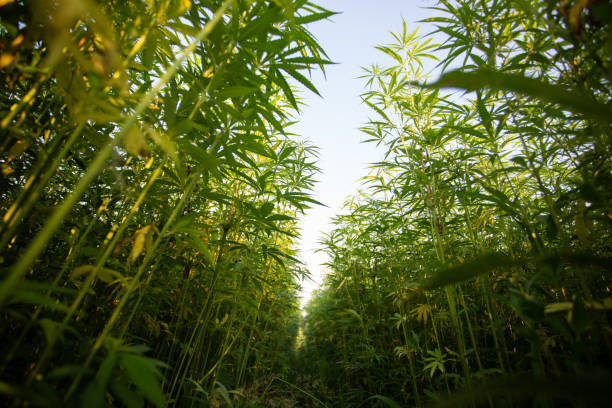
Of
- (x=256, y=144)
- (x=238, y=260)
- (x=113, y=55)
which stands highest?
(x=256, y=144)

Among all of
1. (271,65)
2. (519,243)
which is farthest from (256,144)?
(519,243)

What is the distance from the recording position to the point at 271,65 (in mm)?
1141

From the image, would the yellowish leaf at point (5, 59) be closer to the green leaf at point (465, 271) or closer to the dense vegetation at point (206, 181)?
the dense vegetation at point (206, 181)

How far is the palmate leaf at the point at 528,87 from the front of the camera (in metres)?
0.43

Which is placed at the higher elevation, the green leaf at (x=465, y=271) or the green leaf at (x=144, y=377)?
the green leaf at (x=465, y=271)

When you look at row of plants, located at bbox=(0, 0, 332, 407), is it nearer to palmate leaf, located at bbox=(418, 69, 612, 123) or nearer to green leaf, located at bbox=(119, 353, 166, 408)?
green leaf, located at bbox=(119, 353, 166, 408)

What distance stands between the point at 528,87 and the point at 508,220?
175 cm

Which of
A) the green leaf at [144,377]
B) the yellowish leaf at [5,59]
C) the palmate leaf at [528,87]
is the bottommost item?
the green leaf at [144,377]

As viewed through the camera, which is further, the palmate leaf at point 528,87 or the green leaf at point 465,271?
the green leaf at point 465,271

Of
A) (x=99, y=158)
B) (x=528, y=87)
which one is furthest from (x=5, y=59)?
(x=528, y=87)

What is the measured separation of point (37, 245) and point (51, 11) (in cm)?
66

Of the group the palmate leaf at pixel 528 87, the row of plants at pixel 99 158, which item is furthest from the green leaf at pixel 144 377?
the palmate leaf at pixel 528 87

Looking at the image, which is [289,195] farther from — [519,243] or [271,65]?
[519,243]

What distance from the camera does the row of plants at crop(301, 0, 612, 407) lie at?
22.9 inches
